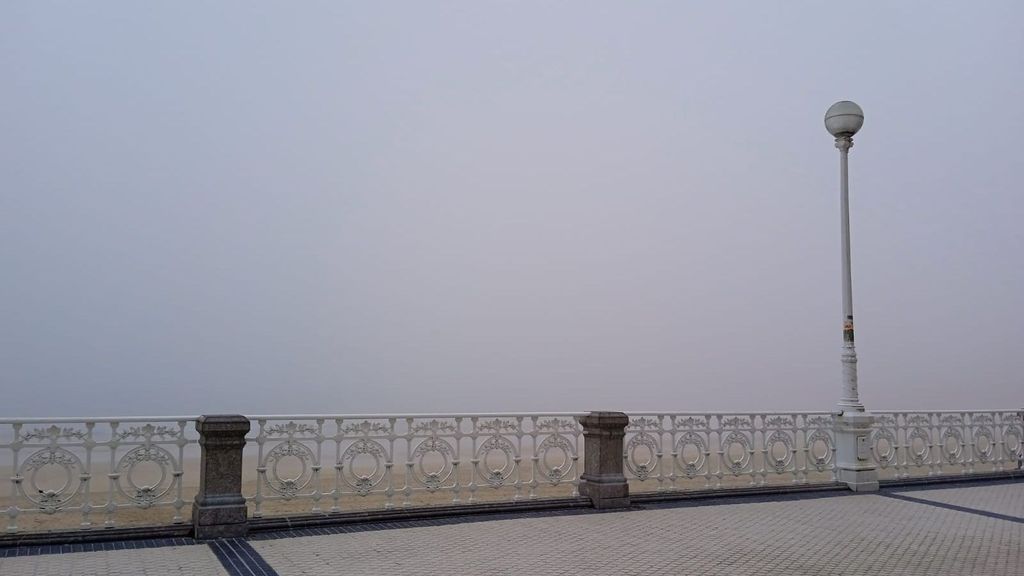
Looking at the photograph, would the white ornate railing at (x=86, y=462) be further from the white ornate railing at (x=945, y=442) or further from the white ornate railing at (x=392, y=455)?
the white ornate railing at (x=945, y=442)

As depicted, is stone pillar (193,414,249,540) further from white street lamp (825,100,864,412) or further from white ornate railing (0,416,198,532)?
white street lamp (825,100,864,412)

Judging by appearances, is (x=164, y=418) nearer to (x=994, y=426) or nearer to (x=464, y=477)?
(x=464, y=477)

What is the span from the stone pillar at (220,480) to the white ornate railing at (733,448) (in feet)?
16.5

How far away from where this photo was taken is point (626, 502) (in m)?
10.3

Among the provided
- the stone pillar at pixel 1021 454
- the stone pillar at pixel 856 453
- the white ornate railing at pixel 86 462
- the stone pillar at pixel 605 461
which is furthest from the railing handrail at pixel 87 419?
the stone pillar at pixel 1021 454

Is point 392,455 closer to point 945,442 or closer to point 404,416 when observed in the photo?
point 404,416

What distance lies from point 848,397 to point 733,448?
2375mm

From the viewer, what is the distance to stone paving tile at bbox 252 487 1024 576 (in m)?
7.03

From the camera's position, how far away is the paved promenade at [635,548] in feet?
22.7

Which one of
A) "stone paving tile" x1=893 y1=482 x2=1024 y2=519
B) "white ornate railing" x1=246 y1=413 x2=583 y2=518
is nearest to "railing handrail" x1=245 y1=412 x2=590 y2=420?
"white ornate railing" x1=246 y1=413 x2=583 y2=518

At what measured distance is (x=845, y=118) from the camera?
12.6 meters

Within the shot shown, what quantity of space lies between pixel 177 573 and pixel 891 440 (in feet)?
36.8

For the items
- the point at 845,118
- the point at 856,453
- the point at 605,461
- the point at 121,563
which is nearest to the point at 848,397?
the point at 856,453

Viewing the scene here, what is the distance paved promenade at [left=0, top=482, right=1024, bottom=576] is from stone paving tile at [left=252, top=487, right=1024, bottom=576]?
0.02 meters
